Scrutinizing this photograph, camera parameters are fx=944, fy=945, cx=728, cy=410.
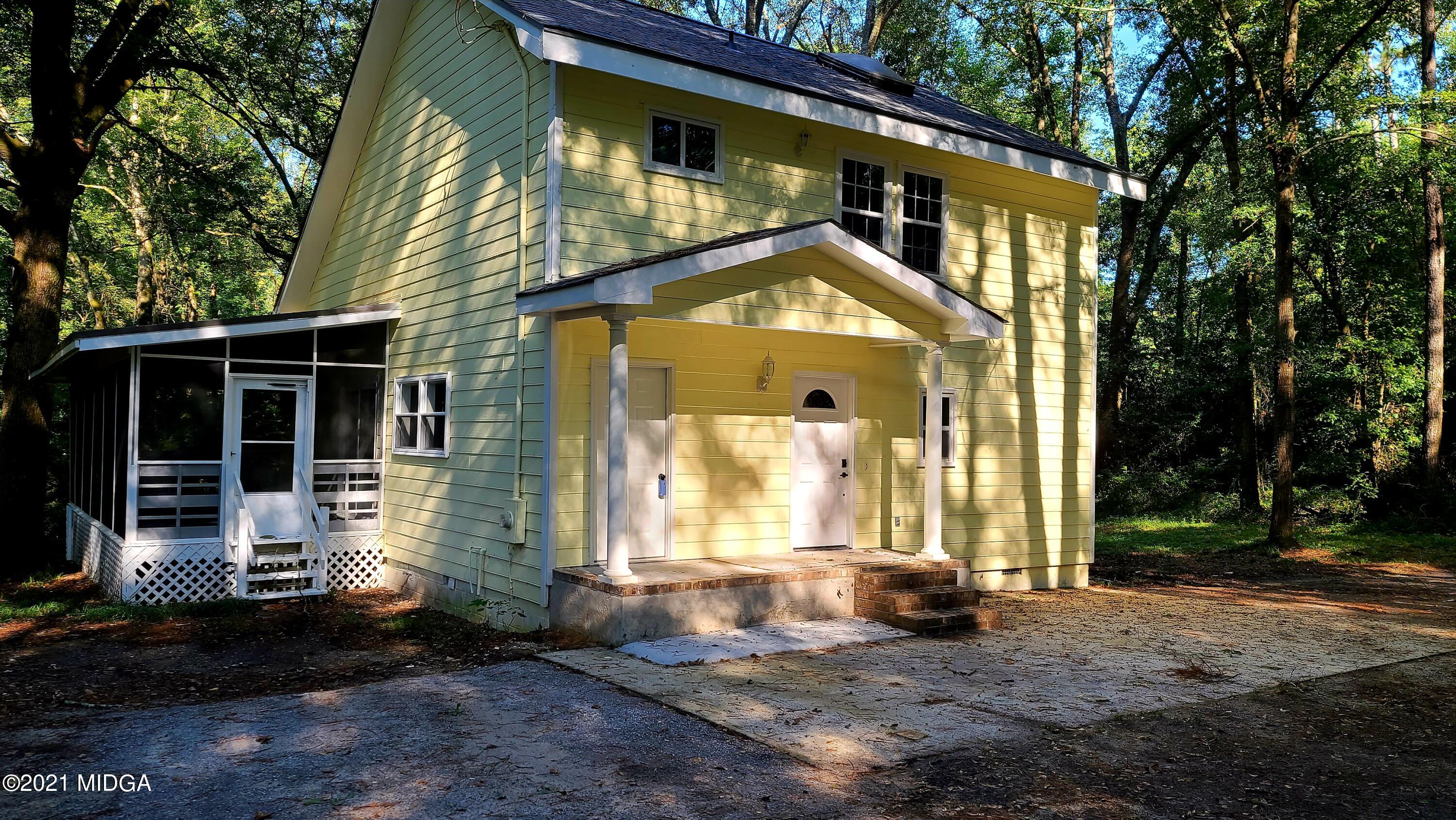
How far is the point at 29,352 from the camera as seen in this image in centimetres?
1320

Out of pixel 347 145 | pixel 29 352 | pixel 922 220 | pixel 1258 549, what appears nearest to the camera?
pixel 922 220

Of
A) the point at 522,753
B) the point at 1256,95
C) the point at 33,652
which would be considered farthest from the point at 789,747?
the point at 1256,95

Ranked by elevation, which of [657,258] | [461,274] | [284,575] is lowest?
[284,575]

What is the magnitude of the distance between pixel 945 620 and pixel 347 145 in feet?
35.1

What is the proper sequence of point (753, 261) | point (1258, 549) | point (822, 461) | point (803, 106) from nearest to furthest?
1. point (753, 261)
2. point (803, 106)
3. point (822, 461)
4. point (1258, 549)

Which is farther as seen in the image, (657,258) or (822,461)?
(822,461)

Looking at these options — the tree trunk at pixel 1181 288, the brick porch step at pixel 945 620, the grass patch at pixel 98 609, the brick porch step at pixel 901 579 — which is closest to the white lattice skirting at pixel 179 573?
the grass patch at pixel 98 609

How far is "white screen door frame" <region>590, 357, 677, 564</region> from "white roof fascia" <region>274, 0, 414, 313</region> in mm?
6204

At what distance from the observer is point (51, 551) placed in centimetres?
1511

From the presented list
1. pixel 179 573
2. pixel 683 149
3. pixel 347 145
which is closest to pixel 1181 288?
pixel 683 149

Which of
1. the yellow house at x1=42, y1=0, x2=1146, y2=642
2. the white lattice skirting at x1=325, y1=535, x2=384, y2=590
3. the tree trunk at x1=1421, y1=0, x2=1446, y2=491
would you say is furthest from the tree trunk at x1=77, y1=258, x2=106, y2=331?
the tree trunk at x1=1421, y1=0, x2=1446, y2=491

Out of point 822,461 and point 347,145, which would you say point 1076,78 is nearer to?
point 822,461

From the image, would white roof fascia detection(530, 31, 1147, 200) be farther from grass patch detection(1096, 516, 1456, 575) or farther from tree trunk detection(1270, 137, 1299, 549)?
grass patch detection(1096, 516, 1456, 575)

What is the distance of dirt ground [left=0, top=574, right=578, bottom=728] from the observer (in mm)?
7156
